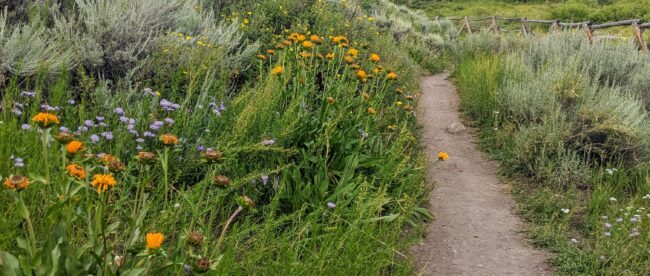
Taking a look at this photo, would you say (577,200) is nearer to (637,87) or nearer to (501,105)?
(501,105)

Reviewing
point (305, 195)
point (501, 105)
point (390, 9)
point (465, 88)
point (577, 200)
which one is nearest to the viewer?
point (305, 195)

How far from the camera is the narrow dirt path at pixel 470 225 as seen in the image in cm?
376

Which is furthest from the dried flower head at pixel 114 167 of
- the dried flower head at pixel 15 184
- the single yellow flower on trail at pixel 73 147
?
the dried flower head at pixel 15 184

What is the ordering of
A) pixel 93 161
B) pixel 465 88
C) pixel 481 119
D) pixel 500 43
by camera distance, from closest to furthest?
1. pixel 93 161
2. pixel 481 119
3. pixel 465 88
4. pixel 500 43

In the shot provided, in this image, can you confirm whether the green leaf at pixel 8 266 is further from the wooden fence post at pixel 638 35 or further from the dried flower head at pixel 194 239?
the wooden fence post at pixel 638 35

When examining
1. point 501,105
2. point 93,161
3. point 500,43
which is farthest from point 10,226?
point 500,43

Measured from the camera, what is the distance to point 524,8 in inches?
1843

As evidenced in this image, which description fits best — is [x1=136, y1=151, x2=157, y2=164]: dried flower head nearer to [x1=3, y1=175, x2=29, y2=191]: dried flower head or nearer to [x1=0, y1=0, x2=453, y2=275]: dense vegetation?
[x1=0, y1=0, x2=453, y2=275]: dense vegetation

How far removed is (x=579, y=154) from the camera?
18.1 feet

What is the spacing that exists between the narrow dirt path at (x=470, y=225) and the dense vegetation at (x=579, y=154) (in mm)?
171

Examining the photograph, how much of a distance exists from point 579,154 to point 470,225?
189cm

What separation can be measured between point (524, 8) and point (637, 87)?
141 feet

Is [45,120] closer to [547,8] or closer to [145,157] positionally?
[145,157]

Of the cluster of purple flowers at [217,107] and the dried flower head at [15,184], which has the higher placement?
the dried flower head at [15,184]
